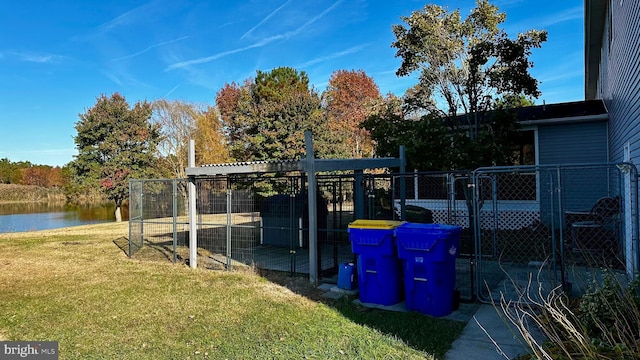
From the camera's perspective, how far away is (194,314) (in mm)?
5082

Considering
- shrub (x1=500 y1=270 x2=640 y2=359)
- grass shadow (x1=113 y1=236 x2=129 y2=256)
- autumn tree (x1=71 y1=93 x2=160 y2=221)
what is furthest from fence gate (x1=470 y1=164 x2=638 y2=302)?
autumn tree (x1=71 y1=93 x2=160 y2=221)

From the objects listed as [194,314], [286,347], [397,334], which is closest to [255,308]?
[194,314]

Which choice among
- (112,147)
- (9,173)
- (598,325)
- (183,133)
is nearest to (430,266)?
(598,325)

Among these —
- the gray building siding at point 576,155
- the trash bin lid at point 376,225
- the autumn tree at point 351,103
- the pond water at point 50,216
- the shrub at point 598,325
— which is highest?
the autumn tree at point 351,103

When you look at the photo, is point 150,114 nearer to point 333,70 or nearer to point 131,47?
point 131,47

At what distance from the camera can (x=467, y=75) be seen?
1212cm

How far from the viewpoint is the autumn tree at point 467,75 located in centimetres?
1088

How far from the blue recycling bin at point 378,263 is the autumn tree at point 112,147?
20.7m

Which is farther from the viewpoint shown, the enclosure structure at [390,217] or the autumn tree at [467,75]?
the autumn tree at [467,75]

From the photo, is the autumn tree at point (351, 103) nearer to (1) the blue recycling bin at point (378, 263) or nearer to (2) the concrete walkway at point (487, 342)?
(1) the blue recycling bin at point (378, 263)

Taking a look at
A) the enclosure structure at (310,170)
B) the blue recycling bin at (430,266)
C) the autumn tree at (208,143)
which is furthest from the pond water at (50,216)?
the blue recycling bin at (430,266)

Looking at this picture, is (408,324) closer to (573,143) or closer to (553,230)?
(553,230)

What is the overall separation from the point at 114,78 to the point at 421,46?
19.8m

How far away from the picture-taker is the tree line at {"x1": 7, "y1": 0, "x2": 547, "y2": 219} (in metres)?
11.2
